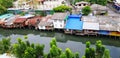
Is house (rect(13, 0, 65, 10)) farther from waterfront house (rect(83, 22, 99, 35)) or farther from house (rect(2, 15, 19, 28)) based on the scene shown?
waterfront house (rect(83, 22, 99, 35))

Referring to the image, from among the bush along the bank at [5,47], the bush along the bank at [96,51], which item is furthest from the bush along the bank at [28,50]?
the bush along the bank at [96,51]

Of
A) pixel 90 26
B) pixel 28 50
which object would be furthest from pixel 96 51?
pixel 90 26

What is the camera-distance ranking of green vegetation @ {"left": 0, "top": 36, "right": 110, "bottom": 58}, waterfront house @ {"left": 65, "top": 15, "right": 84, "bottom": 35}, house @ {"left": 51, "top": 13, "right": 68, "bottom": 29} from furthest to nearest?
house @ {"left": 51, "top": 13, "right": 68, "bottom": 29} < waterfront house @ {"left": 65, "top": 15, "right": 84, "bottom": 35} < green vegetation @ {"left": 0, "top": 36, "right": 110, "bottom": 58}

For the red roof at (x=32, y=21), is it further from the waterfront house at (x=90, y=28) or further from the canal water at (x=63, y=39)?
the waterfront house at (x=90, y=28)

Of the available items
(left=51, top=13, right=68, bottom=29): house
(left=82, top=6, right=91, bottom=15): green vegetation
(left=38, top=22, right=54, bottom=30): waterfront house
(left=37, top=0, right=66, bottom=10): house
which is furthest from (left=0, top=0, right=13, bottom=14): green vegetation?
(left=82, top=6, right=91, bottom=15): green vegetation

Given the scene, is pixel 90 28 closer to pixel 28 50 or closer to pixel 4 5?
pixel 28 50

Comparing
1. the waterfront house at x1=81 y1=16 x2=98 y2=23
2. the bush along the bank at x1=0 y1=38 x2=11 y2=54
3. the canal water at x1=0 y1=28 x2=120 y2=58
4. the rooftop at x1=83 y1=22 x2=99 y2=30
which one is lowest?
the canal water at x1=0 y1=28 x2=120 y2=58

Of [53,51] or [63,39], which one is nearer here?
[53,51]
